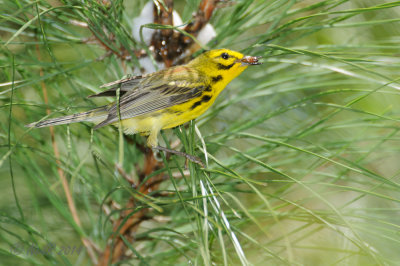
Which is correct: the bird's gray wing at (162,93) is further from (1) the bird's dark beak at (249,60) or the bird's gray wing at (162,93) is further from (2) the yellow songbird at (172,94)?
(1) the bird's dark beak at (249,60)

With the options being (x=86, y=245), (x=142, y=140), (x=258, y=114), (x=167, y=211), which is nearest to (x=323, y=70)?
(x=258, y=114)

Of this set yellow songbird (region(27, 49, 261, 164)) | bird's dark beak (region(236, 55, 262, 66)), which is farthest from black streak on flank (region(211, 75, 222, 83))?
bird's dark beak (region(236, 55, 262, 66))

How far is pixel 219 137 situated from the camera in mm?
1546

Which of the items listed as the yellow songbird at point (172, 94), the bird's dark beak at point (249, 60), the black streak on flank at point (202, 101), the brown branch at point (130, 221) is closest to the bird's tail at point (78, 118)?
the yellow songbird at point (172, 94)

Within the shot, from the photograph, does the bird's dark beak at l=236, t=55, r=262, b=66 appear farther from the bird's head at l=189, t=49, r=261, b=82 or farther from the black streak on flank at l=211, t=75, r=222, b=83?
the black streak on flank at l=211, t=75, r=222, b=83

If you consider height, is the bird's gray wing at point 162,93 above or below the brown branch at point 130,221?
above

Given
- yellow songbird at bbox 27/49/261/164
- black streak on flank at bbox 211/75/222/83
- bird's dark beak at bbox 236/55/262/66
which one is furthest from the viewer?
black streak on flank at bbox 211/75/222/83

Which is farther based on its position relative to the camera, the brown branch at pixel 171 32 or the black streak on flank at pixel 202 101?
the black streak on flank at pixel 202 101

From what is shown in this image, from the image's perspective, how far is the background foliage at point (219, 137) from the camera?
1.18 meters

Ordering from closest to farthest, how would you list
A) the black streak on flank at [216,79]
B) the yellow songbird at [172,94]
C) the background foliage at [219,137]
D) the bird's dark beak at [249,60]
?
the background foliage at [219,137] → the bird's dark beak at [249,60] → the yellow songbird at [172,94] → the black streak on flank at [216,79]

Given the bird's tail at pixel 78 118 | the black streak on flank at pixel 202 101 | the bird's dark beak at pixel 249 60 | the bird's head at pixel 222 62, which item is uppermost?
the bird's head at pixel 222 62

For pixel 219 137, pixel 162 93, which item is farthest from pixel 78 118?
pixel 219 137

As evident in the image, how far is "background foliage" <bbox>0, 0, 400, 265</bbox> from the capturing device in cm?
118

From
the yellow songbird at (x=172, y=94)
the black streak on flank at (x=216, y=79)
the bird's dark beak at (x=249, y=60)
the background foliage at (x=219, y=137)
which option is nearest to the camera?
the background foliage at (x=219, y=137)
